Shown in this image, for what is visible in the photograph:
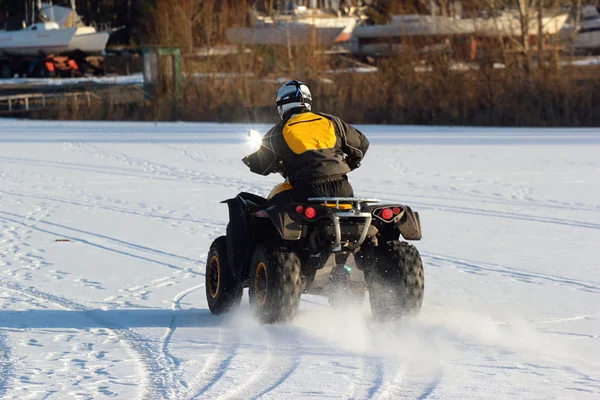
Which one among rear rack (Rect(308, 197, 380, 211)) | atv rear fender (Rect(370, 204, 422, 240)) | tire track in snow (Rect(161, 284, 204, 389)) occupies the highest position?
rear rack (Rect(308, 197, 380, 211))

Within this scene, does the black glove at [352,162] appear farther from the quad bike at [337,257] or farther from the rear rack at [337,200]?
the rear rack at [337,200]

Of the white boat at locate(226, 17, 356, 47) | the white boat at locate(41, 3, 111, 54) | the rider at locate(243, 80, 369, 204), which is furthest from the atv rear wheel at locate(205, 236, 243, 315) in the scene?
the white boat at locate(41, 3, 111, 54)

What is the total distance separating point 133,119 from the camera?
119 ft

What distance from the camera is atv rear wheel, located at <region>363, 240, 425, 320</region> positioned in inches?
289

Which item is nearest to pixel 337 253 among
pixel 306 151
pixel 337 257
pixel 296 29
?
pixel 337 257

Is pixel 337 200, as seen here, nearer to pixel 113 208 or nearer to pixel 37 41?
pixel 113 208

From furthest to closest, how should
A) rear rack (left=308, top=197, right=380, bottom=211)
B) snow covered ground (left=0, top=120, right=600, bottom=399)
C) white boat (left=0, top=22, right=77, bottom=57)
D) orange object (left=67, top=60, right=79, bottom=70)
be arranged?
white boat (left=0, top=22, right=77, bottom=57), orange object (left=67, top=60, right=79, bottom=70), rear rack (left=308, top=197, right=380, bottom=211), snow covered ground (left=0, top=120, right=600, bottom=399)

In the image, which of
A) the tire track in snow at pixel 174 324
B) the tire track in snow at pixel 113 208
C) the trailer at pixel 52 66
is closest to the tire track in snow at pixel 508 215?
the tire track in snow at pixel 113 208

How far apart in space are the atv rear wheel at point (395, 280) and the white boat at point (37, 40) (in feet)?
194

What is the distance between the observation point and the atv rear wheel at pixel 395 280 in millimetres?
7344

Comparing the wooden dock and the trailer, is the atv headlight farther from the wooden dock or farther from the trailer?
the trailer

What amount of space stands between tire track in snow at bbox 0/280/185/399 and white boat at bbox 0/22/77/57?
57627mm

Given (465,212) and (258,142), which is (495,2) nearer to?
(465,212)

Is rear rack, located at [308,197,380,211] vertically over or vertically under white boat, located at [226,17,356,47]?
over
